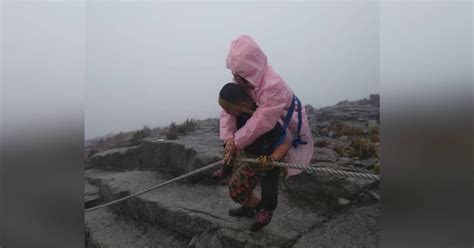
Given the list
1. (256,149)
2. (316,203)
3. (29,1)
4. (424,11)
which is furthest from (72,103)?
(424,11)

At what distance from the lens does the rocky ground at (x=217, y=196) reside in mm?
1631

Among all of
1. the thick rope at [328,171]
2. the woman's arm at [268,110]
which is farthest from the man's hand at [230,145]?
the thick rope at [328,171]

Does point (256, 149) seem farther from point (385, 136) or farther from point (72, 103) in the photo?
point (72, 103)

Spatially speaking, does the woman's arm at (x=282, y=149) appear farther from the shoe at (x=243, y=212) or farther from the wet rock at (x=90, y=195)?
the wet rock at (x=90, y=195)

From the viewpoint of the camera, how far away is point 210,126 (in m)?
1.93

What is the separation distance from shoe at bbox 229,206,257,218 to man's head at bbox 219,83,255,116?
17.8 inches

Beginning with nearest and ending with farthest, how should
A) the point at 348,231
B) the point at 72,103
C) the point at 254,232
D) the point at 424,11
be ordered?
1. the point at 424,11
2. the point at 348,231
3. the point at 254,232
4. the point at 72,103

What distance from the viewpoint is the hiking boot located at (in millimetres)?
1779

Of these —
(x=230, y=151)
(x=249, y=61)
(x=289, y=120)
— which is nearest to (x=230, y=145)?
(x=230, y=151)

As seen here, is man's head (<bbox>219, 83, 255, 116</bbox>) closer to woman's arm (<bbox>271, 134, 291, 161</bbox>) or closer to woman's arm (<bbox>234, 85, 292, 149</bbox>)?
woman's arm (<bbox>234, 85, 292, 149</bbox>)

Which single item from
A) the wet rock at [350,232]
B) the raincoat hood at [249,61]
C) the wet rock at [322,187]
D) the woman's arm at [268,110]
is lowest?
the wet rock at [350,232]

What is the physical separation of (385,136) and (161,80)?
1.19 meters

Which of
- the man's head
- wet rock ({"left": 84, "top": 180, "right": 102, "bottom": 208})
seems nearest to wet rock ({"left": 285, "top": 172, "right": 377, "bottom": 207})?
the man's head

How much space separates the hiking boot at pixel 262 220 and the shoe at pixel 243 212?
38mm
